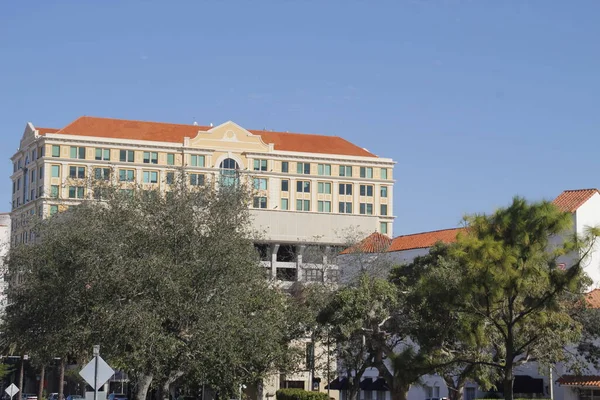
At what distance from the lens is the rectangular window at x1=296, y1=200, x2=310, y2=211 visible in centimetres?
15488

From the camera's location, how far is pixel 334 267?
8925 cm

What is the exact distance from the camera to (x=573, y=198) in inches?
2704

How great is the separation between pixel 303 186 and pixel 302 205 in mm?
3011

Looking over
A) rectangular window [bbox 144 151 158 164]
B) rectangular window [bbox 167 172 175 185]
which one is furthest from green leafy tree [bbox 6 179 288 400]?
rectangular window [bbox 144 151 158 164]

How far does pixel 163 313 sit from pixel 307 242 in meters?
82.2

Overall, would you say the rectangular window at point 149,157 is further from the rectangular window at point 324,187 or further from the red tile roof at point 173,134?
the rectangular window at point 324,187

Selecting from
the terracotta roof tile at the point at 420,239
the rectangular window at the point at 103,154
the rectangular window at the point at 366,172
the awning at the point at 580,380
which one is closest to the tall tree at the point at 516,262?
the awning at the point at 580,380

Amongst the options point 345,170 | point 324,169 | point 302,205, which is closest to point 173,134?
point 302,205

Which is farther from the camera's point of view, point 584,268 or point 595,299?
point 595,299

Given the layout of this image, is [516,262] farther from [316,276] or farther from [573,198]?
[316,276]

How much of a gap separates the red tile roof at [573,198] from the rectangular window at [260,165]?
8594 cm

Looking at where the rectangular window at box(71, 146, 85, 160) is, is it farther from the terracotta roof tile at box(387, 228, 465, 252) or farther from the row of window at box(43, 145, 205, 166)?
the terracotta roof tile at box(387, 228, 465, 252)

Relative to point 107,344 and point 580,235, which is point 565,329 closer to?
point 580,235

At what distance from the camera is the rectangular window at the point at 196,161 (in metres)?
149
